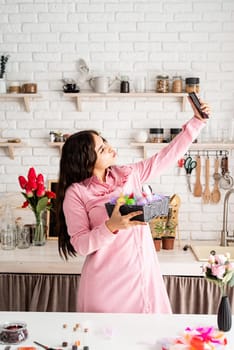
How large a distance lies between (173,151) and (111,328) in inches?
37.6

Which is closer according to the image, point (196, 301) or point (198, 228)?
point (196, 301)

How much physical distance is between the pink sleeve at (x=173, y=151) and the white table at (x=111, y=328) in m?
0.76

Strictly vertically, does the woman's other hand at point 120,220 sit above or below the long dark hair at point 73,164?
below

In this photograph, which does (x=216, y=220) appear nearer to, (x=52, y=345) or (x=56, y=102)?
(x=56, y=102)

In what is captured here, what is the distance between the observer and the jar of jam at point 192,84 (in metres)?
3.75

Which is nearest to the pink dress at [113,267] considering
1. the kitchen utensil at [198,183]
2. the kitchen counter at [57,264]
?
the kitchen counter at [57,264]

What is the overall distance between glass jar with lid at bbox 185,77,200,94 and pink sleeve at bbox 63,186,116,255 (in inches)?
63.1

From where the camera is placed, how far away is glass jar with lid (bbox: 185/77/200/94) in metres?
3.75

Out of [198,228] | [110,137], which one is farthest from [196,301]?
[110,137]

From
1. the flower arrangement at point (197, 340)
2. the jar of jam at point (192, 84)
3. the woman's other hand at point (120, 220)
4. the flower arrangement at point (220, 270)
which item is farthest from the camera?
the jar of jam at point (192, 84)

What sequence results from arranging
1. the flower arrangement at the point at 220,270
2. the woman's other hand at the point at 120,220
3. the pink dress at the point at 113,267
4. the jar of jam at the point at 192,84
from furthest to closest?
the jar of jam at the point at 192,84 < the pink dress at the point at 113,267 < the woman's other hand at the point at 120,220 < the flower arrangement at the point at 220,270

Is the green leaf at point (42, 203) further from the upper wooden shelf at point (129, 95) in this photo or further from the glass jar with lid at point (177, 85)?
the glass jar with lid at point (177, 85)

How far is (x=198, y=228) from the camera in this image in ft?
13.1

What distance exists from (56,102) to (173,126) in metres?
0.86
